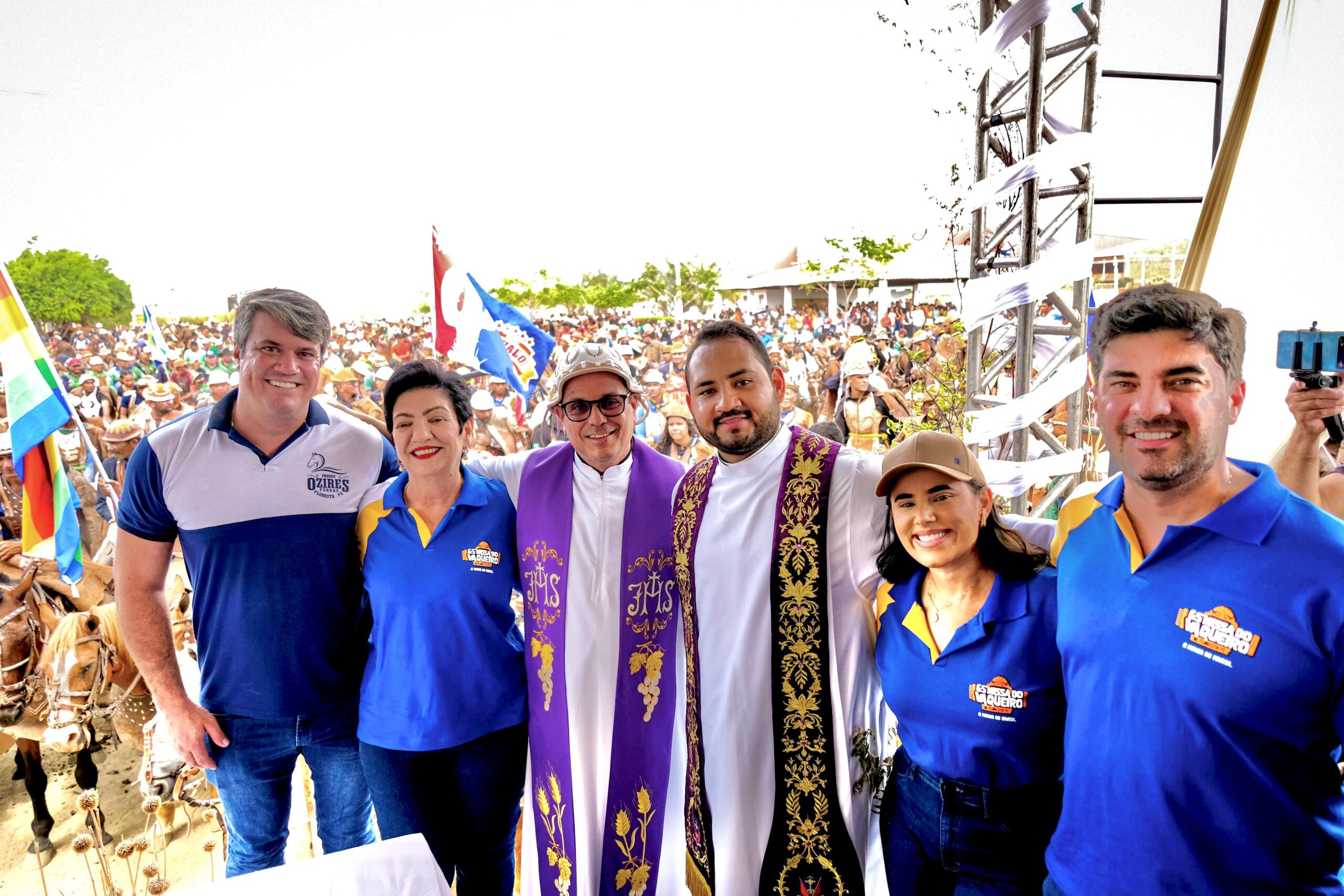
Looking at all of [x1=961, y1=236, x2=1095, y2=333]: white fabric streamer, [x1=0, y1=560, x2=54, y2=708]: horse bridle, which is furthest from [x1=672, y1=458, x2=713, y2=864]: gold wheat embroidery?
[x1=0, y1=560, x2=54, y2=708]: horse bridle

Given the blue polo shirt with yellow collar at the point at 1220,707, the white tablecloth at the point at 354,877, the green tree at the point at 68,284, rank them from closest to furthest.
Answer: the blue polo shirt with yellow collar at the point at 1220,707 < the white tablecloth at the point at 354,877 < the green tree at the point at 68,284

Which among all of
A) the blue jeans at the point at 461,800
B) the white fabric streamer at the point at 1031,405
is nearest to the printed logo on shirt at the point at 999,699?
the blue jeans at the point at 461,800

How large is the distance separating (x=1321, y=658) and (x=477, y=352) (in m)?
5.60

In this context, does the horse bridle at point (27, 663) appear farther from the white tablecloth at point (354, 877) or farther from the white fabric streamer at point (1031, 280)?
the white fabric streamer at point (1031, 280)

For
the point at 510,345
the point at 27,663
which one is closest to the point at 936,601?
the point at 27,663

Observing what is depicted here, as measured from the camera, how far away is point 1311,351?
1.61 metres

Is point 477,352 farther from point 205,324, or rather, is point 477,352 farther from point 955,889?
point 205,324

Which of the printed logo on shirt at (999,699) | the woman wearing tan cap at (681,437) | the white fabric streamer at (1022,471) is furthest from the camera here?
the woman wearing tan cap at (681,437)

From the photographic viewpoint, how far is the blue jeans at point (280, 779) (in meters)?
2.34

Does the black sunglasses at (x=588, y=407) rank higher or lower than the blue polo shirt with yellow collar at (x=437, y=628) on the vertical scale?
higher

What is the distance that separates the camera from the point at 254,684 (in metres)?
2.29

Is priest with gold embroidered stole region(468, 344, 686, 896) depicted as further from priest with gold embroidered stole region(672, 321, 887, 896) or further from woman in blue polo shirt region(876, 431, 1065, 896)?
woman in blue polo shirt region(876, 431, 1065, 896)

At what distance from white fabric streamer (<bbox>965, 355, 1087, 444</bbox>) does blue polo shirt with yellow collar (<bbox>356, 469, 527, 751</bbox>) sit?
2.57 meters

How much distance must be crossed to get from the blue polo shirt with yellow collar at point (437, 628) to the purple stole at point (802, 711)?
1.91ft
